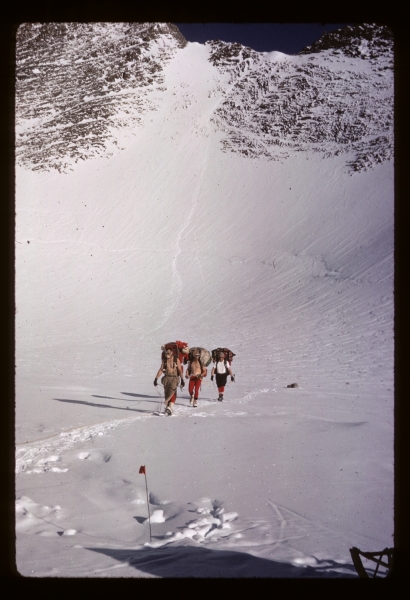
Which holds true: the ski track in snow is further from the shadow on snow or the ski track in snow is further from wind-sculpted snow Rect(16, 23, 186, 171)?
wind-sculpted snow Rect(16, 23, 186, 171)

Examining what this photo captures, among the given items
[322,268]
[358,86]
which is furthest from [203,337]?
[358,86]

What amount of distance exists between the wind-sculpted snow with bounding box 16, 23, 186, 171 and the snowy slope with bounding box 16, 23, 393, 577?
334 centimetres

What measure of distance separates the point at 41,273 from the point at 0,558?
3652 centimetres

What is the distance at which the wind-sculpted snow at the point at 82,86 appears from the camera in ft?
198

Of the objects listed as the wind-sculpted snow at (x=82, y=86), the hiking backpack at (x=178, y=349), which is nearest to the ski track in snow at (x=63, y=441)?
the hiking backpack at (x=178, y=349)

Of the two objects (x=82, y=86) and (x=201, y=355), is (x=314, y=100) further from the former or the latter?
(x=201, y=355)

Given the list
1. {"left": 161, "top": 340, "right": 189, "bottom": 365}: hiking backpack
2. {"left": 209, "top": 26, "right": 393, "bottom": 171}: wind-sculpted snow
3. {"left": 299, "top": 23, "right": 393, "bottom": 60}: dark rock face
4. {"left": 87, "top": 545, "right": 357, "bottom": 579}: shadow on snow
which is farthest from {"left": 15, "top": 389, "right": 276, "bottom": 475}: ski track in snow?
{"left": 299, "top": 23, "right": 393, "bottom": 60}: dark rock face

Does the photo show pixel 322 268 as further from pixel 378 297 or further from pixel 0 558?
pixel 0 558

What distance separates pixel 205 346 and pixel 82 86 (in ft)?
218

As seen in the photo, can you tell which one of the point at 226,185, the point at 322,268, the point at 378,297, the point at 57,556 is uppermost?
the point at 226,185

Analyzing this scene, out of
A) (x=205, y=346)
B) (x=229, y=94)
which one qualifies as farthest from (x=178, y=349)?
(x=229, y=94)

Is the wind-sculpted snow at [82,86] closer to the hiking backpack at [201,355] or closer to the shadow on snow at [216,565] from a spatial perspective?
the hiking backpack at [201,355]

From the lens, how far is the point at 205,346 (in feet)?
69.3
